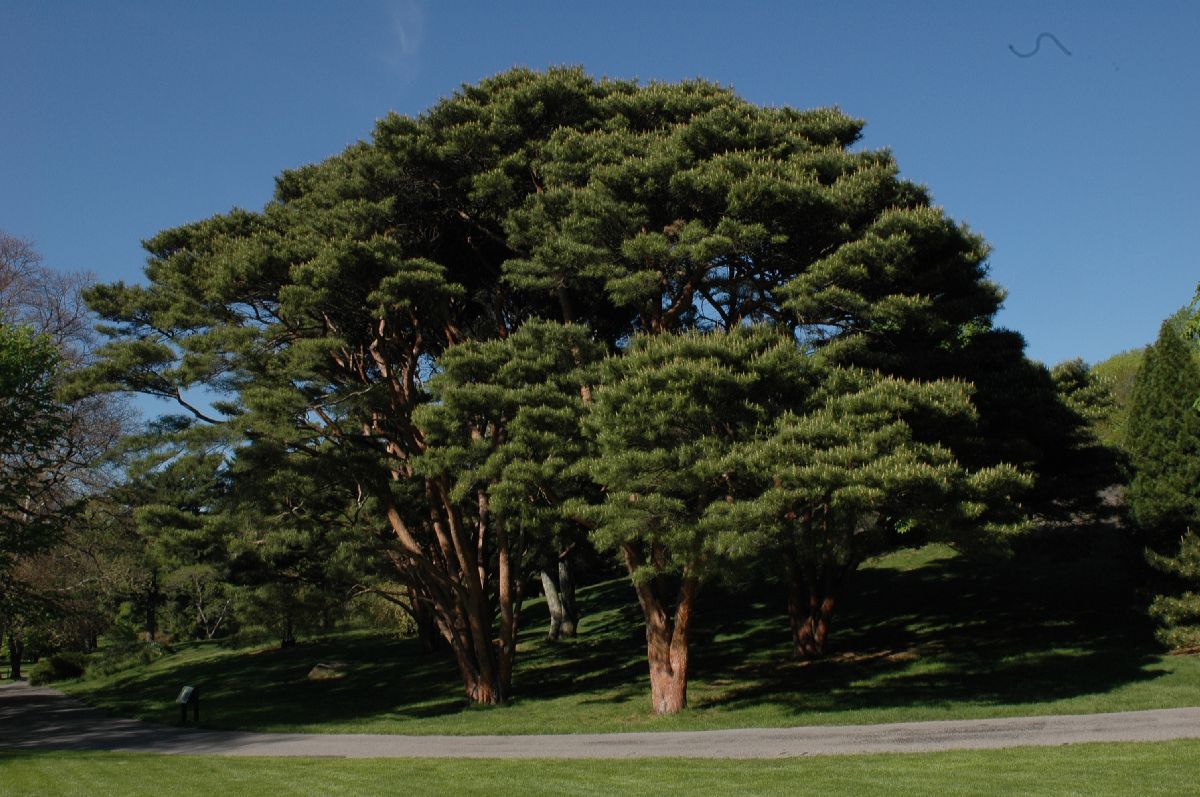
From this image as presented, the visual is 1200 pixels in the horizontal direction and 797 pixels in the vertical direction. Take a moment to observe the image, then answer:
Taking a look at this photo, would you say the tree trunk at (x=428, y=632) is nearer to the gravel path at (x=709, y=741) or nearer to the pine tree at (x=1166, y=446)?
the gravel path at (x=709, y=741)

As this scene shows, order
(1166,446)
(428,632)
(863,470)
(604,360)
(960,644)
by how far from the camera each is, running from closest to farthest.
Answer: (863,470) < (604,360) < (1166,446) < (960,644) < (428,632)

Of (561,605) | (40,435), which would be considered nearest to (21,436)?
(40,435)

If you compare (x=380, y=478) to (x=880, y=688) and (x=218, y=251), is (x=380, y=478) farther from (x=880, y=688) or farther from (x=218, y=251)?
(x=880, y=688)

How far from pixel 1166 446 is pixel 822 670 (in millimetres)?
8952

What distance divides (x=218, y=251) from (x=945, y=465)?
1561cm

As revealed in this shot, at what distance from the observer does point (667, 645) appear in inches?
712

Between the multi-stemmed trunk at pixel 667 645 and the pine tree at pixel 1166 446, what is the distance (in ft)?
33.6

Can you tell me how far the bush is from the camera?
38.1 m

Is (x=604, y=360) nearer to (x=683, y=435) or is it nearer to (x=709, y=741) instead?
(x=683, y=435)

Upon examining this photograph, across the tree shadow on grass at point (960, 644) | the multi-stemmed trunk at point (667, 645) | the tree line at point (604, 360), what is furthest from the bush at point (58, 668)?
the multi-stemmed trunk at point (667, 645)

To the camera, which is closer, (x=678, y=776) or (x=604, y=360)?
(x=678, y=776)

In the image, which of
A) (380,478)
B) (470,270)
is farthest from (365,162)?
(380,478)

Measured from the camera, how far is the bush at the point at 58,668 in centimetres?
3812

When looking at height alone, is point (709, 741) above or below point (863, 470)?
below
